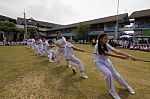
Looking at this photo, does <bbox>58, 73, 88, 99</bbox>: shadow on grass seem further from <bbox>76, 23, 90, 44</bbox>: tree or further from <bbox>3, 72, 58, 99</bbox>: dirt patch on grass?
<bbox>76, 23, 90, 44</bbox>: tree

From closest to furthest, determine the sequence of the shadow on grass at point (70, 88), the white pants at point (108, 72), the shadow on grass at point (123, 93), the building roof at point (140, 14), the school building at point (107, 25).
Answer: the white pants at point (108, 72)
the shadow on grass at point (123, 93)
the shadow on grass at point (70, 88)
the building roof at point (140, 14)
the school building at point (107, 25)

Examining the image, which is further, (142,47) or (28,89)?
(142,47)

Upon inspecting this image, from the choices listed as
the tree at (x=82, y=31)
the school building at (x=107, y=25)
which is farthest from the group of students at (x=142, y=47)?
the tree at (x=82, y=31)

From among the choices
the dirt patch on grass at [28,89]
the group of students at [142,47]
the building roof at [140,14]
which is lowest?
the dirt patch on grass at [28,89]

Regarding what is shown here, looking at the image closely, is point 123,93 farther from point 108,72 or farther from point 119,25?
point 119,25

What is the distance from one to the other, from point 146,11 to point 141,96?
43291mm

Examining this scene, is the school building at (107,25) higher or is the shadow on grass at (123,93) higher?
the school building at (107,25)

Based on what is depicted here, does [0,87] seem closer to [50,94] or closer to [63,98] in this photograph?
[50,94]

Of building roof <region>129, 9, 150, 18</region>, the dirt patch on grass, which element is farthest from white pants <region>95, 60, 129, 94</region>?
building roof <region>129, 9, 150, 18</region>

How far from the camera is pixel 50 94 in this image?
25.2 ft

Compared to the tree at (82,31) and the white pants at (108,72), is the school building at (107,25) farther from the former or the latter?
the white pants at (108,72)

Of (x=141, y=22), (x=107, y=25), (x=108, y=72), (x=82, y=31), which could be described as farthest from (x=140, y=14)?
(x=108, y=72)

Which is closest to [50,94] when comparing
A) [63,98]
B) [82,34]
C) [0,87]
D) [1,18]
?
[63,98]

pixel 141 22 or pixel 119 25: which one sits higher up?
pixel 141 22
